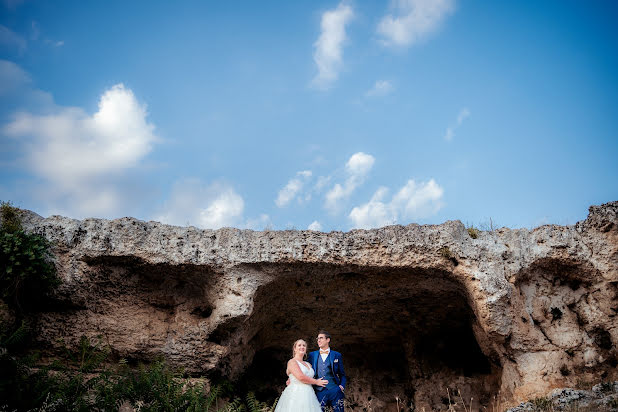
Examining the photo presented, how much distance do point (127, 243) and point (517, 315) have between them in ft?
22.6

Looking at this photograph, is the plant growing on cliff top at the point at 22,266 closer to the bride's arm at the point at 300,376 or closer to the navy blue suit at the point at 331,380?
the bride's arm at the point at 300,376

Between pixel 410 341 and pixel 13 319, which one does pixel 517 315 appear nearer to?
pixel 410 341

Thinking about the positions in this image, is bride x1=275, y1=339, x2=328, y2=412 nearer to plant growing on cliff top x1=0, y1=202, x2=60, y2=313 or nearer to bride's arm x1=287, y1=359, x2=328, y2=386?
bride's arm x1=287, y1=359, x2=328, y2=386

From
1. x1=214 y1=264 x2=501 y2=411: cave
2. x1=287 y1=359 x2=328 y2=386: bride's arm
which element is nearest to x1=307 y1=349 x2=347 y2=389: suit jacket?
x1=287 y1=359 x2=328 y2=386: bride's arm

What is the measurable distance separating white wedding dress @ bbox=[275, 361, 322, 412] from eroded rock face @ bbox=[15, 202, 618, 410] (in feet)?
7.26

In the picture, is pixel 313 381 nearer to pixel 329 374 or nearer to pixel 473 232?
pixel 329 374

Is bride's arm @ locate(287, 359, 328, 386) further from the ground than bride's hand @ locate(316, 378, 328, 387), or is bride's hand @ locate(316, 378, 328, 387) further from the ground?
bride's arm @ locate(287, 359, 328, 386)

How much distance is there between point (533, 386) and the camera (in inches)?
326

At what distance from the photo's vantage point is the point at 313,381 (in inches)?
271

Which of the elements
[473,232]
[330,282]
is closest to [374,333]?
[330,282]

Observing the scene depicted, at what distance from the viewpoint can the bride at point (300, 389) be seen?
6.53 m

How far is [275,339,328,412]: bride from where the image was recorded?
257 inches

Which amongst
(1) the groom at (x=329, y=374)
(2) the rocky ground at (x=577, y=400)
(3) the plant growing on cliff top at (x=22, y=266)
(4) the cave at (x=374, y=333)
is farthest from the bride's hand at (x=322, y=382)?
(3) the plant growing on cliff top at (x=22, y=266)

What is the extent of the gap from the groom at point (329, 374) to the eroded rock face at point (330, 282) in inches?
68.5
